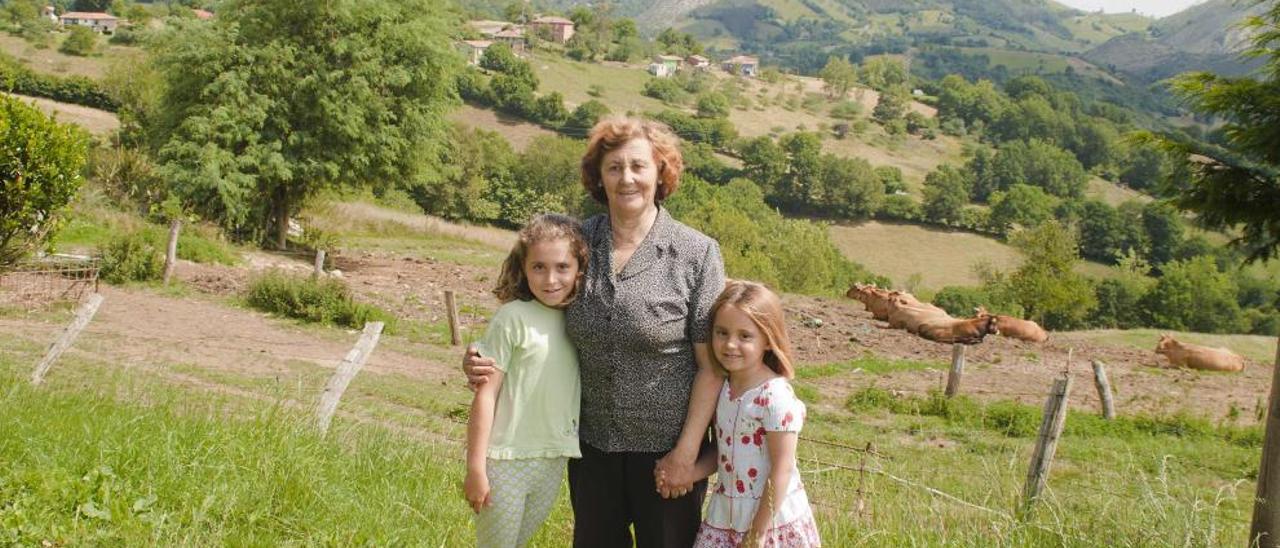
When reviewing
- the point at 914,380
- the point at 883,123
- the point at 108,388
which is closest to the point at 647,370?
the point at 108,388

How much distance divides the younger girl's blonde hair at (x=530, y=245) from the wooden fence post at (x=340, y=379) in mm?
2491

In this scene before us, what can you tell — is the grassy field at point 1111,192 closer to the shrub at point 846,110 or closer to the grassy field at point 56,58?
the shrub at point 846,110

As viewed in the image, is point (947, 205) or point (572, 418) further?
point (947, 205)

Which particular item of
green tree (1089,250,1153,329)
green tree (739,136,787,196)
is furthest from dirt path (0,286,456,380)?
green tree (739,136,787,196)

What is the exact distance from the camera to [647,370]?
302 cm

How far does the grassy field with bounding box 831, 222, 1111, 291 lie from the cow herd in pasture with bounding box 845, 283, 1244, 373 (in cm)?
4142

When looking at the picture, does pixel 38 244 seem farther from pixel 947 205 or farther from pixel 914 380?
pixel 947 205

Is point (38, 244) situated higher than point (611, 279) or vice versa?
point (611, 279)

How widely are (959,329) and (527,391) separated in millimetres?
18743

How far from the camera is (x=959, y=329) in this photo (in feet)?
66.8

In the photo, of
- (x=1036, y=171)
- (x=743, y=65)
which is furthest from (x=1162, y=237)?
(x=743, y=65)

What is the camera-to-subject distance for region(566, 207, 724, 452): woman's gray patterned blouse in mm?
2977

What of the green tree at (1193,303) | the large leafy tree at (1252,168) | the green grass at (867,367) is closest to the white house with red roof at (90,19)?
the green tree at (1193,303)

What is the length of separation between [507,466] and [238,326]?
12204 mm
